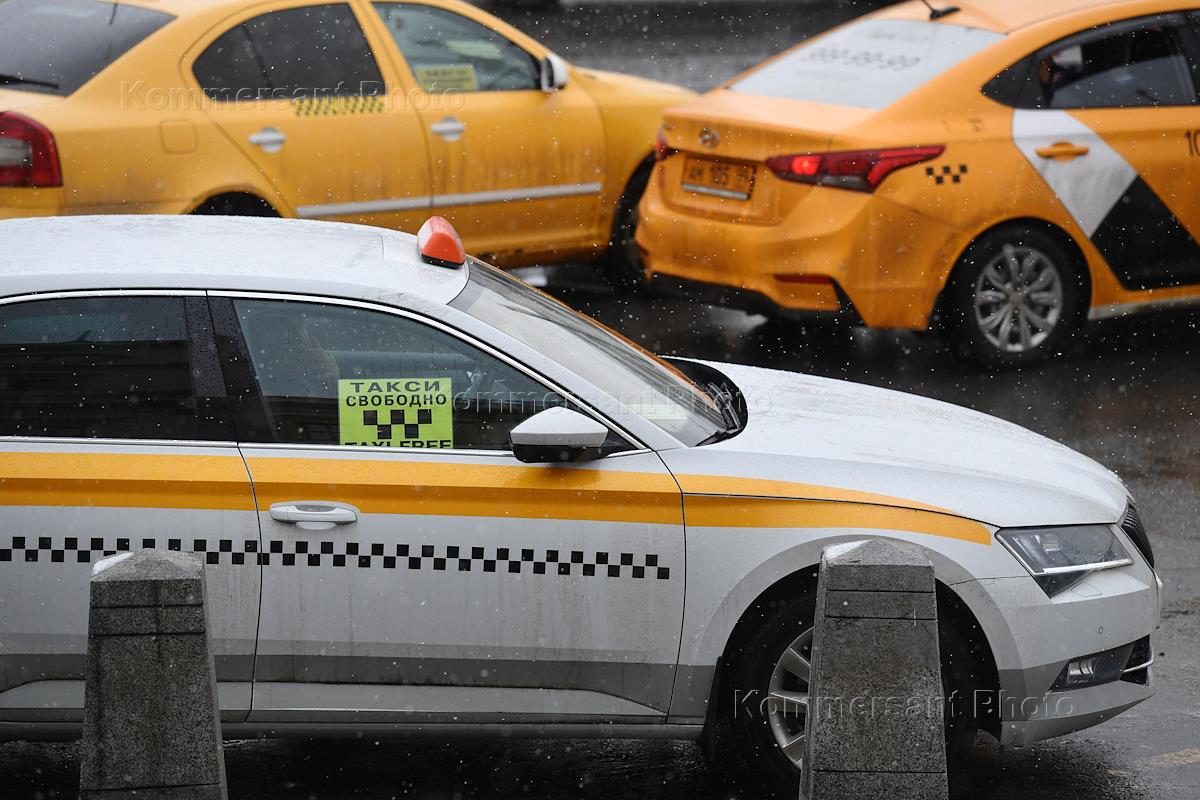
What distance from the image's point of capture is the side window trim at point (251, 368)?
4.44 m

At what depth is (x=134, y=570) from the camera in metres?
3.78

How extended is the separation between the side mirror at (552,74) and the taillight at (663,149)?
79cm

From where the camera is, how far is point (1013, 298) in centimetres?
859

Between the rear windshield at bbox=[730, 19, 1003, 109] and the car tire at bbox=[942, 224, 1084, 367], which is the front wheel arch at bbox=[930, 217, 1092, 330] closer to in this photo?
the car tire at bbox=[942, 224, 1084, 367]

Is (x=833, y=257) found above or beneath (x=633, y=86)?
beneath

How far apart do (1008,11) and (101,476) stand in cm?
608

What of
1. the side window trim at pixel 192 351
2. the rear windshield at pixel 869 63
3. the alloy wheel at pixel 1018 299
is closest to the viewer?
the side window trim at pixel 192 351

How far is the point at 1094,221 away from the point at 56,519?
5.77 m

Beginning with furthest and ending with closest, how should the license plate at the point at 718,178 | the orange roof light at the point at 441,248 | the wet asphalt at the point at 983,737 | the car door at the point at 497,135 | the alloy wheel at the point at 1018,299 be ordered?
1. the car door at the point at 497,135
2. the alloy wheel at the point at 1018,299
3. the license plate at the point at 718,178
4. the orange roof light at the point at 441,248
5. the wet asphalt at the point at 983,737

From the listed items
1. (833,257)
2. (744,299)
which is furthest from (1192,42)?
(744,299)

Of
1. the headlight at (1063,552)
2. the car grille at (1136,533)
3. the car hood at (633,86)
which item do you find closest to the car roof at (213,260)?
the headlight at (1063,552)

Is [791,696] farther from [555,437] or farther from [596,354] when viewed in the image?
[596,354]

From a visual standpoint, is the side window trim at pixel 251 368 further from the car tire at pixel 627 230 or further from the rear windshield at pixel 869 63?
the car tire at pixel 627 230

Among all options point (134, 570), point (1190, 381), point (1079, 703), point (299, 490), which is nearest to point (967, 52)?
point (1190, 381)
